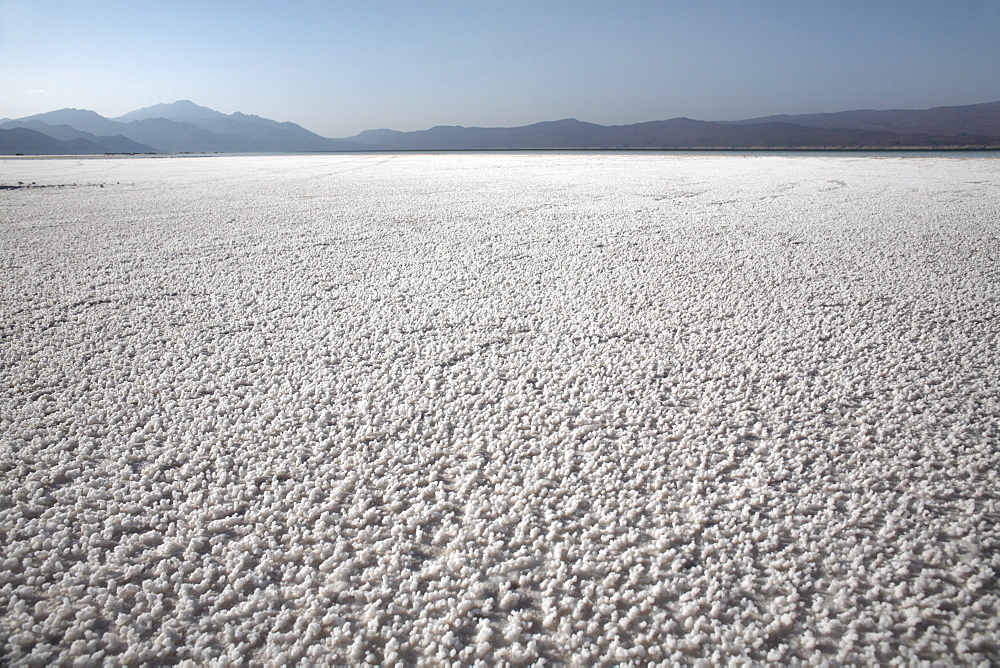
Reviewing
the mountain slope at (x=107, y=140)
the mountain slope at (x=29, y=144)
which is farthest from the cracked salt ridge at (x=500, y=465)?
the mountain slope at (x=107, y=140)

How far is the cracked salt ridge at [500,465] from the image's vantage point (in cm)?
52

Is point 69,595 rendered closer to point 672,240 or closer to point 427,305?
point 427,305

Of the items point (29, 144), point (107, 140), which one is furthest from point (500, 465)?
point (107, 140)

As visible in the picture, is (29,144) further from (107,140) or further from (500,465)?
(500,465)

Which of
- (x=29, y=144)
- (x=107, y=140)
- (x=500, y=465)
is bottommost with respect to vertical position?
(x=500, y=465)

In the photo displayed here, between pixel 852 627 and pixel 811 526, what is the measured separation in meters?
0.15

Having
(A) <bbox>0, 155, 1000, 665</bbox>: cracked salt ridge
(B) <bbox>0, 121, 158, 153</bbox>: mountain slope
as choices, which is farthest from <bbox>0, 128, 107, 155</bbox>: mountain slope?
(A) <bbox>0, 155, 1000, 665</bbox>: cracked salt ridge

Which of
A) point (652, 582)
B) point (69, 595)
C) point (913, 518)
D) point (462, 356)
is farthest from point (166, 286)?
point (913, 518)

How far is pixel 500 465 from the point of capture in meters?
0.76

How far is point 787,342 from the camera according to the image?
1.20 metres

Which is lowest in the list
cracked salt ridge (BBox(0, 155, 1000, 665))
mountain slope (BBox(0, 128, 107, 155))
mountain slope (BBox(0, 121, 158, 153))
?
cracked salt ridge (BBox(0, 155, 1000, 665))

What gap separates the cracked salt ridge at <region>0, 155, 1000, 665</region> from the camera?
52cm

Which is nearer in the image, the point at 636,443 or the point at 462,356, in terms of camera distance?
the point at 636,443

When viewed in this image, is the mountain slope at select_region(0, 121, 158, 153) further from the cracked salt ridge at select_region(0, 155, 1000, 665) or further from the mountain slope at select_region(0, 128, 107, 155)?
the cracked salt ridge at select_region(0, 155, 1000, 665)
